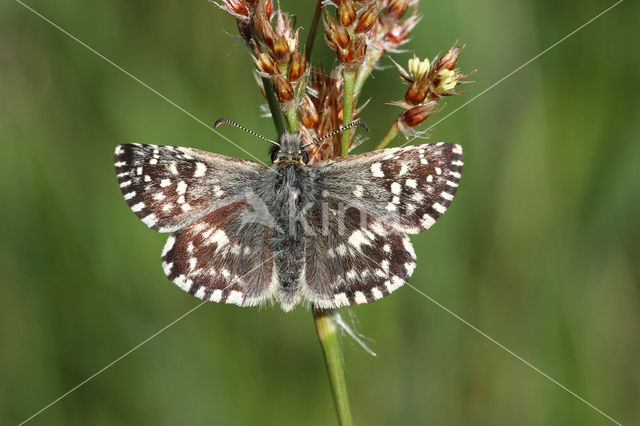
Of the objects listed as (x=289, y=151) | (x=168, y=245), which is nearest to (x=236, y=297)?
(x=168, y=245)

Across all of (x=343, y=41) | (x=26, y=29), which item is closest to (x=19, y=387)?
(x=26, y=29)

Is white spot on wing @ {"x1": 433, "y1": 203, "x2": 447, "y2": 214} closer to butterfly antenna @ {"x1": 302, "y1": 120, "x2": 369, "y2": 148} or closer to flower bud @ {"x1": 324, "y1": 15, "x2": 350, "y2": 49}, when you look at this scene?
butterfly antenna @ {"x1": 302, "y1": 120, "x2": 369, "y2": 148}

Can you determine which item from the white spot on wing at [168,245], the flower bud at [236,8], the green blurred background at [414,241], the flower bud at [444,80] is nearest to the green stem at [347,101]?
the flower bud at [444,80]

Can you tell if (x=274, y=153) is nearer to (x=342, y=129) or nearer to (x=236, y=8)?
(x=342, y=129)

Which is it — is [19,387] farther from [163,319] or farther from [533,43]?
[533,43]

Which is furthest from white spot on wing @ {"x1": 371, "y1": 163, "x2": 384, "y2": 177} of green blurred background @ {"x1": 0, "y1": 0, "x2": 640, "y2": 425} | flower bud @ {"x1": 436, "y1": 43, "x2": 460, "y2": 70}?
green blurred background @ {"x1": 0, "y1": 0, "x2": 640, "y2": 425}

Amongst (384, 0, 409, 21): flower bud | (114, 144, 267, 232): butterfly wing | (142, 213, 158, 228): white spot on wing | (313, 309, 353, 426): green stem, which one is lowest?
(313, 309, 353, 426): green stem
